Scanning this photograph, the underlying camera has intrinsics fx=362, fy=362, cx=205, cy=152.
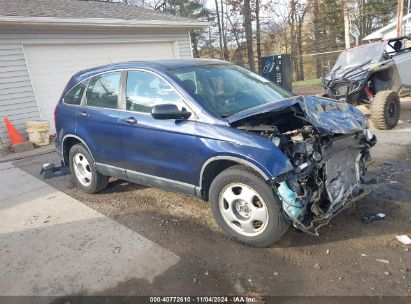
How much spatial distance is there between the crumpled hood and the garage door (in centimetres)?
831

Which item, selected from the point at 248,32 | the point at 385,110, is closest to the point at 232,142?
the point at 385,110

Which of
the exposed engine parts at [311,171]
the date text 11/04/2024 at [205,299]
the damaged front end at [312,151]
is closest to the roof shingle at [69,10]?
the damaged front end at [312,151]

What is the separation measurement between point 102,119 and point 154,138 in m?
1.01

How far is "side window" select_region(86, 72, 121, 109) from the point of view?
461 centimetres

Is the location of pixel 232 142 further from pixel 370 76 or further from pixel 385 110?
pixel 370 76

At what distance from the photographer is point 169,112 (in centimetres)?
365

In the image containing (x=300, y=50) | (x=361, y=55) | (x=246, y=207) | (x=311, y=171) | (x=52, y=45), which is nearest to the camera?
(x=311, y=171)

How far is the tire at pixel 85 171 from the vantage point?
5.19m

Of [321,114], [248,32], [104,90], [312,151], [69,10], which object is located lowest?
[312,151]

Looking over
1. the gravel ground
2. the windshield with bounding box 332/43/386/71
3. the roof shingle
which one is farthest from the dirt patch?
the roof shingle

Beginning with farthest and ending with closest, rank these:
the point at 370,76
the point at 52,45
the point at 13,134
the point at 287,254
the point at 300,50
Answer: the point at 300,50, the point at 52,45, the point at 13,134, the point at 370,76, the point at 287,254

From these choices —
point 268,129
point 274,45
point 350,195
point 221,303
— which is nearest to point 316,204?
point 350,195

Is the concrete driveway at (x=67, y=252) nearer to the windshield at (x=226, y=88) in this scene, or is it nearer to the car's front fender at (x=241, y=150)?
the car's front fender at (x=241, y=150)

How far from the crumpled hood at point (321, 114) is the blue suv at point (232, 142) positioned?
14 mm
